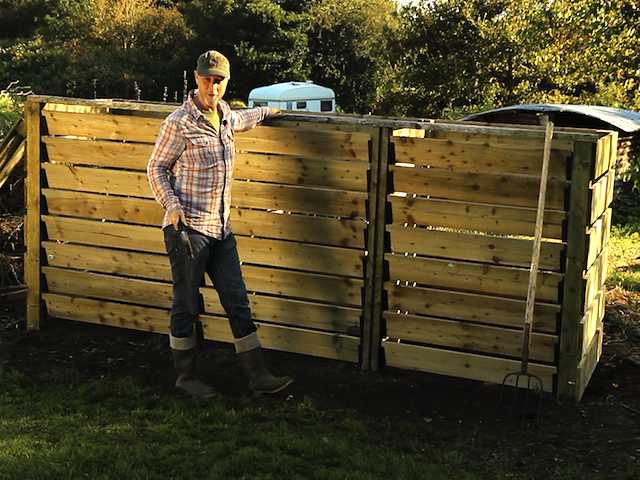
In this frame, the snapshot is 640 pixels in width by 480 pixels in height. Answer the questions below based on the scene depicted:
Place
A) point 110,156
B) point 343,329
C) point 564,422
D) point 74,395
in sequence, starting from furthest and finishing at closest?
point 110,156
point 343,329
point 74,395
point 564,422

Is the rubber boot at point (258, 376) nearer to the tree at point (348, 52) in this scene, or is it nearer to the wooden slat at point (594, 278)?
the wooden slat at point (594, 278)

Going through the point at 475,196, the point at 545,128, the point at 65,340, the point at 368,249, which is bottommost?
the point at 65,340

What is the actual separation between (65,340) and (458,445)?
10.7ft

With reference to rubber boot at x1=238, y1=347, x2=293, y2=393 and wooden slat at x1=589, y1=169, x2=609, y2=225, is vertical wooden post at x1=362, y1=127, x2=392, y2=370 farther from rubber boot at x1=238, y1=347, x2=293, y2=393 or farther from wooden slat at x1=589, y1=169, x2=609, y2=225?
wooden slat at x1=589, y1=169, x2=609, y2=225

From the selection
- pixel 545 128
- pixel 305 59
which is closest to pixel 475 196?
pixel 545 128

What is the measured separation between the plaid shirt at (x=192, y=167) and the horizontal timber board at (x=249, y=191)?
2.19 ft

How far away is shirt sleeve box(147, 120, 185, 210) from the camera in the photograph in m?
5.24

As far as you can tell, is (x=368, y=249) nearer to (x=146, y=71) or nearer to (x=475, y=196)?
(x=475, y=196)

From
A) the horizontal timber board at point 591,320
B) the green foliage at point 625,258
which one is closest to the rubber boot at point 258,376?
the horizontal timber board at point 591,320

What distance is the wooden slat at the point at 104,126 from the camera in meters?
6.29

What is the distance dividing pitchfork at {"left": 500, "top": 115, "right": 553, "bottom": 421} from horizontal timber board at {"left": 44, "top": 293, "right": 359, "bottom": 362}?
1090 mm

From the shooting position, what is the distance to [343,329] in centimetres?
596

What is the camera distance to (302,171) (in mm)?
5879

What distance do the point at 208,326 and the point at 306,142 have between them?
4.92 ft
